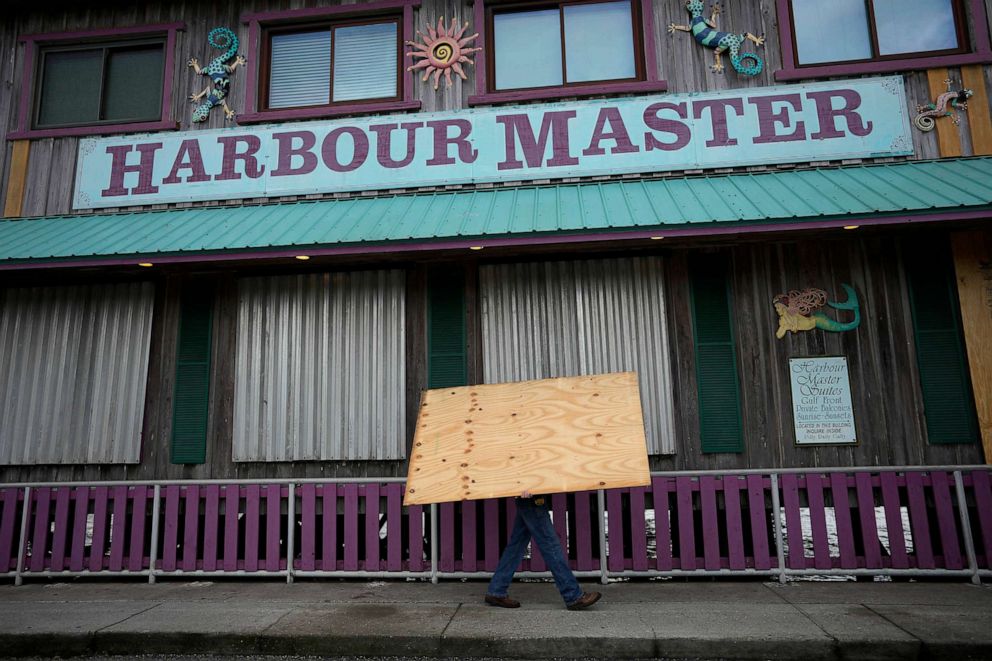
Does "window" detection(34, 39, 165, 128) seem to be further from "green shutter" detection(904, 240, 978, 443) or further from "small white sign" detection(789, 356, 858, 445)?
"green shutter" detection(904, 240, 978, 443)

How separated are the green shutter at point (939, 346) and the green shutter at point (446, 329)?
5329 mm

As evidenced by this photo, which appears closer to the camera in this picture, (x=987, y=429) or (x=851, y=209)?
(x=851, y=209)

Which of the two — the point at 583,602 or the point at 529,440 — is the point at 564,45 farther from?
the point at 583,602

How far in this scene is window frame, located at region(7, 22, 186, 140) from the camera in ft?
30.7

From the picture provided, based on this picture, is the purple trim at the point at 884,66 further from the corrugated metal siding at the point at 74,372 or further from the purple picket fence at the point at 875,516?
the corrugated metal siding at the point at 74,372

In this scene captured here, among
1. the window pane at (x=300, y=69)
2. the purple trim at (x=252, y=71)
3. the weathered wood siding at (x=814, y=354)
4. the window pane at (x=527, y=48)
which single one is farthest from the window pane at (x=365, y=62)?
the weathered wood siding at (x=814, y=354)

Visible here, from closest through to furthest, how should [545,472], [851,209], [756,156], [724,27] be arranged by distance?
[545,472] < [851,209] < [756,156] < [724,27]

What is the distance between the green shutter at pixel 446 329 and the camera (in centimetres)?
796

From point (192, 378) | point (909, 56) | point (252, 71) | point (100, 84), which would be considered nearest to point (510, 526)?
point (192, 378)

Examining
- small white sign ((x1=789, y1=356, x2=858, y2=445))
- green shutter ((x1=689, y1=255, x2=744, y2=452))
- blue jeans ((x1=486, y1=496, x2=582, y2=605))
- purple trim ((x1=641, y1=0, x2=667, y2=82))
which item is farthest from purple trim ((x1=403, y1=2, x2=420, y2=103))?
small white sign ((x1=789, y1=356, x2=858, y2=445))

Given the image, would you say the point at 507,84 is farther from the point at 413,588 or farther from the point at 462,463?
the point at 413,588

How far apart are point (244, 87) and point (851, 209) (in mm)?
8107

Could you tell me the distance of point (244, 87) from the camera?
9375mm

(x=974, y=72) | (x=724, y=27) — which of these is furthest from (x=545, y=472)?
(x=974, y=72)
